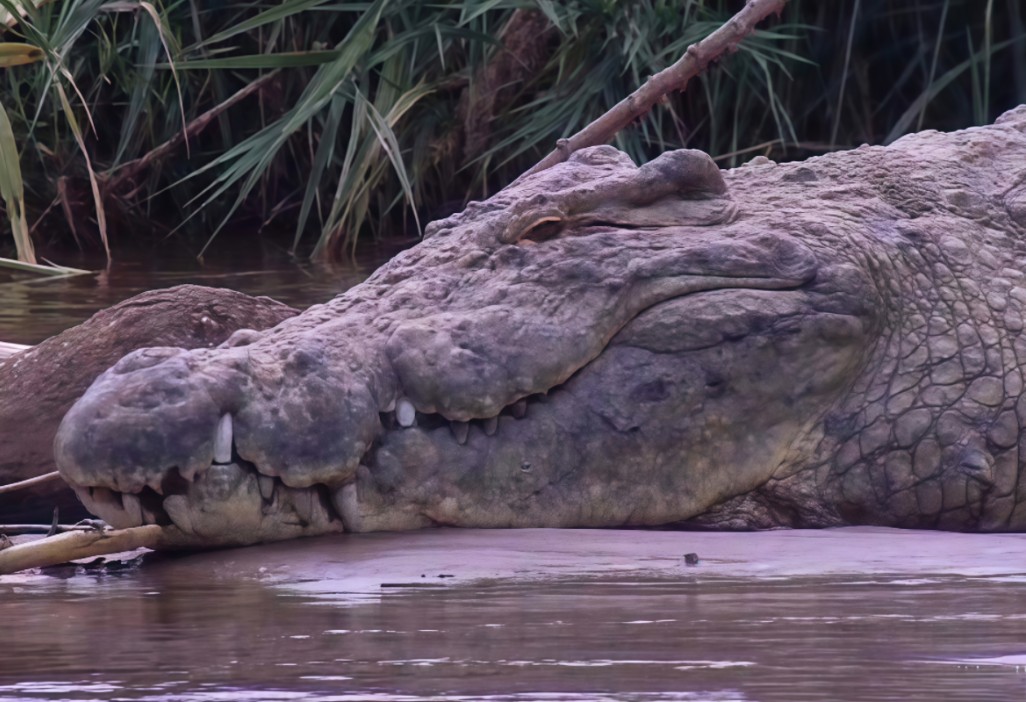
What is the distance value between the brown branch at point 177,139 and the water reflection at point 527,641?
6.46 meters

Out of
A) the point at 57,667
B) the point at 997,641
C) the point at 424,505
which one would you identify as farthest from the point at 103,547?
the point at 997,641

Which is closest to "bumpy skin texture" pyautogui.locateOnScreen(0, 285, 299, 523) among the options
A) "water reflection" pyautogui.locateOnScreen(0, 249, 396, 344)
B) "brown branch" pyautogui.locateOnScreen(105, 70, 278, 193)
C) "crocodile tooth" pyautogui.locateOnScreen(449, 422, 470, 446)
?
"crocodile tooth" pyautogui.locateOnScreen(449, 422, 470, 446)

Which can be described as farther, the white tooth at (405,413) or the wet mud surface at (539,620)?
the white tooth at (405,413)

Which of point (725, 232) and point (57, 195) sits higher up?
point (57, 195)

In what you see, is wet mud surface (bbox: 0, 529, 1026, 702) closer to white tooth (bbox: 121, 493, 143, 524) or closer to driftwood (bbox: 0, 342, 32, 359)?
white tooth (bbox: 121, 493, 143, 524)

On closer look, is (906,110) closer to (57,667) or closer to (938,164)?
(938,164)

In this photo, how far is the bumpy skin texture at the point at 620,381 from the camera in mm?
2859

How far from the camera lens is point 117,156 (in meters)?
9.14

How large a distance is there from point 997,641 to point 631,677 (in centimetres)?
50

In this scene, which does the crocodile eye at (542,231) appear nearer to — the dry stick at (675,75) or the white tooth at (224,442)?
the white tooth at (224,442)

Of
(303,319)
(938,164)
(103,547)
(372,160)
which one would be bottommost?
(103,547)

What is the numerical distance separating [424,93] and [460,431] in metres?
5.80

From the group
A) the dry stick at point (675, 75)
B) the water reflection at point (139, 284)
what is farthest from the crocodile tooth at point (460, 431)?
the water reflection at point (139, 284)

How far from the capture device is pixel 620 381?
313 cm
